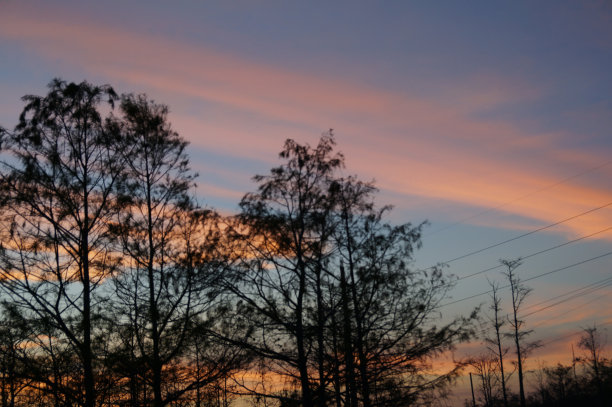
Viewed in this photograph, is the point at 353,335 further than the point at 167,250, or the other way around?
the point at 353,335

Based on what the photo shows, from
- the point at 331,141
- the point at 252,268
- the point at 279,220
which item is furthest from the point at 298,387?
the point at 331,141

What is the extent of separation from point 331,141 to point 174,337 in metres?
9.93

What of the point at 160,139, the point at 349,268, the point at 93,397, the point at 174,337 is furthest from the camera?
the point at 349,268

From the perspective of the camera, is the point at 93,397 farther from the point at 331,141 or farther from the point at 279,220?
the point at 331,141

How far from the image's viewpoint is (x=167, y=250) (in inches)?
834

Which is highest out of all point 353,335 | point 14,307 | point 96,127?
point 96,127

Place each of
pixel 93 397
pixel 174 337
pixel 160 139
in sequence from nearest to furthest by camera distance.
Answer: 1. pixel 93 397
2. pixel 174 337
3. pixel 160 139

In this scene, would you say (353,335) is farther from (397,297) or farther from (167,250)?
(167,250)

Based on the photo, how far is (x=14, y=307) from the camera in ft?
62.3

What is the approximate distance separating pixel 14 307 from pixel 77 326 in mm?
2049

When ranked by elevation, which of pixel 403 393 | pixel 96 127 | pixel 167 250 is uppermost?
pixel 96 127

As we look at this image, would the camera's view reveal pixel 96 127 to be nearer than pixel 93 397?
No

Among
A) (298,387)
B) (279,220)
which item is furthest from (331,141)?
(298,387)

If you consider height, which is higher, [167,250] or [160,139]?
[160,139]
